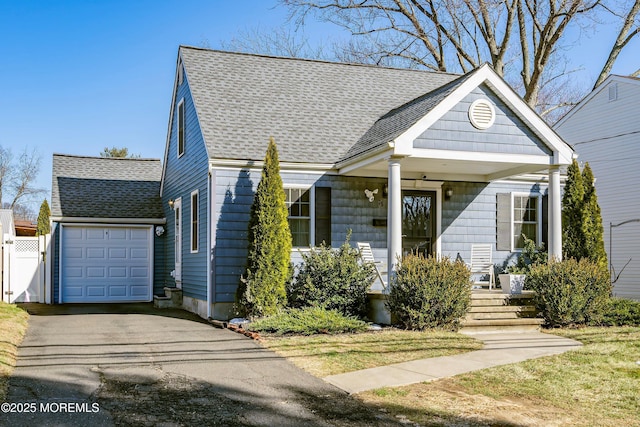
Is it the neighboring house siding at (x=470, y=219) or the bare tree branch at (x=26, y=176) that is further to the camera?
the bare tree branch at (x=26, y=176)

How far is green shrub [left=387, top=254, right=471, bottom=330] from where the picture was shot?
1070 cm

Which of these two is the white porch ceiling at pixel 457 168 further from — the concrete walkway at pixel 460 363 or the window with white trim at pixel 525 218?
the concrete walkway at pixel 460 363

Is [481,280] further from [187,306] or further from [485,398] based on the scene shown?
[485,398]

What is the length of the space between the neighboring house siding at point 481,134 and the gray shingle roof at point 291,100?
1.36 meters

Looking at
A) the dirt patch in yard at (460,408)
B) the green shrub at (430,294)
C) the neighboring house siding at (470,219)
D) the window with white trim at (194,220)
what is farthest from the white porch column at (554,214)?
the window with white trim at (194,220)

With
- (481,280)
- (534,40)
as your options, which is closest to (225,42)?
(534,40)

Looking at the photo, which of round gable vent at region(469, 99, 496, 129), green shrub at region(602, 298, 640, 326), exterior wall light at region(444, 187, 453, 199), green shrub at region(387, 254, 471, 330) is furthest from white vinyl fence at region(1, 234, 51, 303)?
green shrub at region(602, 298, 640, 326)

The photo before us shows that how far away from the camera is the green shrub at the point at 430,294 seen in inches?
421

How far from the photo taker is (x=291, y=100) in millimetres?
15359

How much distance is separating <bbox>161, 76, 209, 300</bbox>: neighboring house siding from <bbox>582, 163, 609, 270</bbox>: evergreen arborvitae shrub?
7.90 metres

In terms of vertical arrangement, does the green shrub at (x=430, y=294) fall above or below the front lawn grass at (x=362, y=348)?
above

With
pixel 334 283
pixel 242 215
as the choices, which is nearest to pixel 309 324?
pixel 334 283

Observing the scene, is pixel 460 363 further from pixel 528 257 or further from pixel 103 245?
pixel 103 245

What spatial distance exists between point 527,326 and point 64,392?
318 inches
